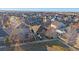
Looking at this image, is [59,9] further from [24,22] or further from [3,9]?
[3,9]

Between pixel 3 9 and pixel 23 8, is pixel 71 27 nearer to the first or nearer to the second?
pixel 23 8
